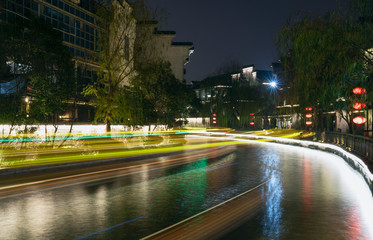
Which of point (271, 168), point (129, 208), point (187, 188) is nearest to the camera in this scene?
point (129, 208)

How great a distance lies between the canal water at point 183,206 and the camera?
22.1 feet

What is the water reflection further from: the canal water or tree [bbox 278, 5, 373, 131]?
tree [bbox 278, 5, 373, 131]

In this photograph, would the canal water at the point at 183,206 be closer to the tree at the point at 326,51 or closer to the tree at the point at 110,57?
the tree at the point at 326,51

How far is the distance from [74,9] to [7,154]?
31373 millimetres

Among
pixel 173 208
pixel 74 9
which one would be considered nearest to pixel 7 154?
pixel 173 208

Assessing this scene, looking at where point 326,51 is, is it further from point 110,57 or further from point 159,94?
point 159,94

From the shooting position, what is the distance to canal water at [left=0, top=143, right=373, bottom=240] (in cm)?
675

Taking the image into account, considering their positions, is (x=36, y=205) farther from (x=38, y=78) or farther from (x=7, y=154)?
(x=38, y=78)

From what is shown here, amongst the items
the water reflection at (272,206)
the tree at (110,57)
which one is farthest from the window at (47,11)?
the water reflection at (272,206)

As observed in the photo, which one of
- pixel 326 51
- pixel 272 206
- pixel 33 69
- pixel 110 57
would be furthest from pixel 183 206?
pixel 110 57

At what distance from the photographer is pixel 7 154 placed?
766 inches

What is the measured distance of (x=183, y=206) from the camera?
8.98 meters

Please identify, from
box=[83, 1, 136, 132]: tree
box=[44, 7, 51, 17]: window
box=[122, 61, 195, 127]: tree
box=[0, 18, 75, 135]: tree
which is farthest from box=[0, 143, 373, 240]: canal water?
box=[44, 7, 51, 17]: window

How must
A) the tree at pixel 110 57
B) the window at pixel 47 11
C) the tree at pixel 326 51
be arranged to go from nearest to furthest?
the tree at pixel 326 51, the tree at pixel 110 57, the window at pixel 47 11
